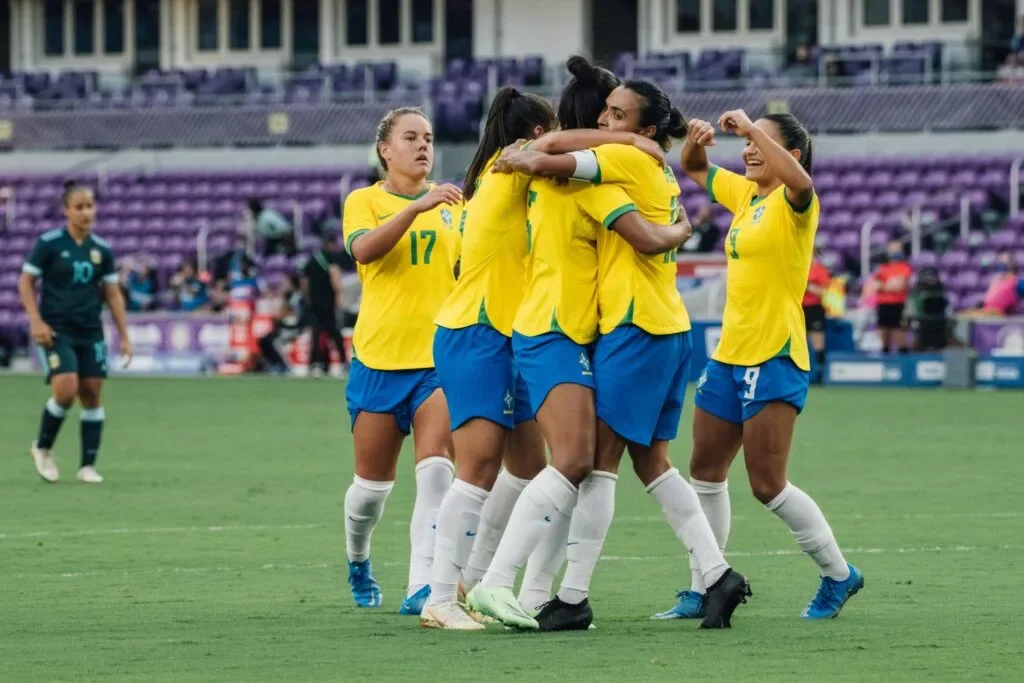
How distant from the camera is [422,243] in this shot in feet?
27.4

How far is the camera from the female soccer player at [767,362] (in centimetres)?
782

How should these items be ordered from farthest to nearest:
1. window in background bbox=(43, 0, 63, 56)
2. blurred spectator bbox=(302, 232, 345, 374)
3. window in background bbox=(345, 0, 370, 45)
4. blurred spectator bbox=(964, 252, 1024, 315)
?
window in background bbox=(43, 0, 63, 56) → window in background bbox=(345, 0, 370, 45) → blurred spectator bbox=(302, 232, 345, 374) → blurred spectator bbox=(964, 252, 1024, 315)

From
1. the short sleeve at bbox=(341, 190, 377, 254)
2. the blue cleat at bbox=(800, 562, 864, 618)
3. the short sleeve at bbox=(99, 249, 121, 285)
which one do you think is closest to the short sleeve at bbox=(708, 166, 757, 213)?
the short sleeve at bbox=(341, 190, 377, 254)

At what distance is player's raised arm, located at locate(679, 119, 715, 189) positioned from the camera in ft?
25.5

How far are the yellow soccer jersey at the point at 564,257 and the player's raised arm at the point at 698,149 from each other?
0.59 metres

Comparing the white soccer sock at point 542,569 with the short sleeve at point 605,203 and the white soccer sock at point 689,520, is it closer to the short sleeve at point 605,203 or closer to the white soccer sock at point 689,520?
the white soccer sock at point 689,520

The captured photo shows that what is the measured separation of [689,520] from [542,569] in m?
0.57

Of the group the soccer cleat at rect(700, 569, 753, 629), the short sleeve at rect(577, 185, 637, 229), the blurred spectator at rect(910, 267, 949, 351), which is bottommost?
the blurred spectator at rect(910, 267, 949, 351)

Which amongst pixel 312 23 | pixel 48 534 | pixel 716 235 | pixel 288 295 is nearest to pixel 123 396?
pixel 288 295

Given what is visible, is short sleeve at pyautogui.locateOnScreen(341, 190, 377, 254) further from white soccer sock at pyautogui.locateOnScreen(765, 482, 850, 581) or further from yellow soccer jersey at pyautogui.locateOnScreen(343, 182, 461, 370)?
white soccer sock at pyautogui.locateOnScreen(765, 482, 850, 581)

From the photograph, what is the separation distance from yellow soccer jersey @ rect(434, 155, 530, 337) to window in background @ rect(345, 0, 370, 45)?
128 feet

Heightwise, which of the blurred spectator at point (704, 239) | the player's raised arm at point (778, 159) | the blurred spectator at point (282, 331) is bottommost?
the blurred spectator at point (282, 331)

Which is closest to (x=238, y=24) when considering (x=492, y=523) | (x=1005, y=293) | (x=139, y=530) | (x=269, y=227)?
(x=269, y=227)

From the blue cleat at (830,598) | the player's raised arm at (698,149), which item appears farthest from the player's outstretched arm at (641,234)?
the blue cleat at (830,598)
